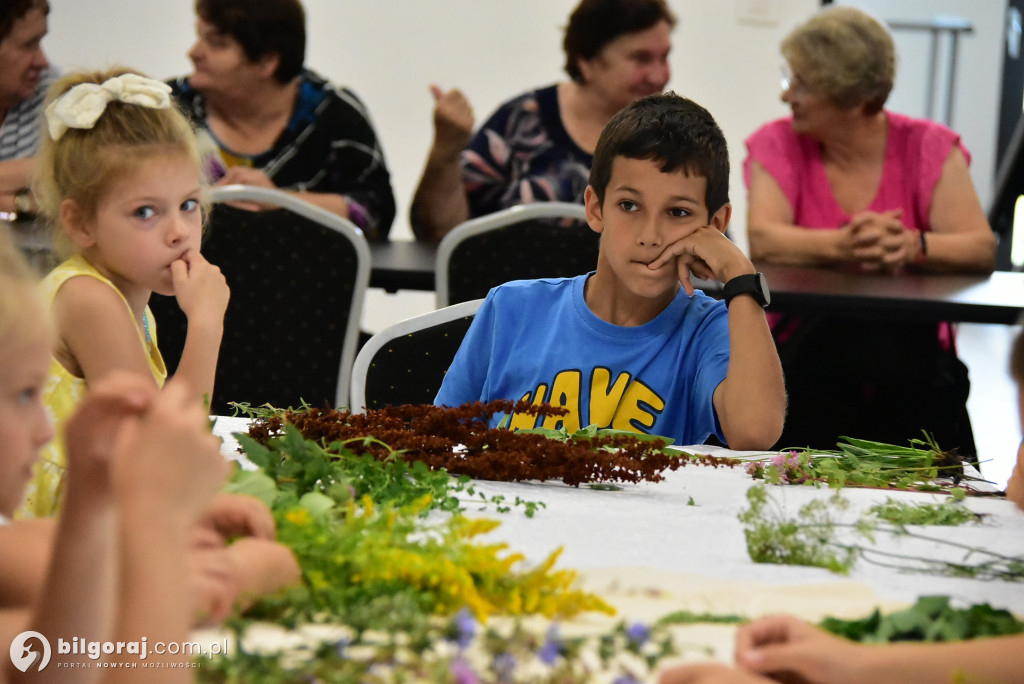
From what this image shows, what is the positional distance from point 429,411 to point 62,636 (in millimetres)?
606

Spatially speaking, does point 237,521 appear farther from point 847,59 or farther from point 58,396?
point 847,59

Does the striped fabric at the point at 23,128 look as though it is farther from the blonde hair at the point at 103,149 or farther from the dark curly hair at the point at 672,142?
the dark curly hair at the point at 672,142

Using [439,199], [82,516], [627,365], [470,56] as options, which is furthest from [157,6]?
[82,516]

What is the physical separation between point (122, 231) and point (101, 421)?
48.1 inches

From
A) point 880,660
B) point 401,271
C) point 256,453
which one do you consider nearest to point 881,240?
point 401,271

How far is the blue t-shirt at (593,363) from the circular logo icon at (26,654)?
1.00 meters

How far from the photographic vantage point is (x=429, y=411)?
1301mm

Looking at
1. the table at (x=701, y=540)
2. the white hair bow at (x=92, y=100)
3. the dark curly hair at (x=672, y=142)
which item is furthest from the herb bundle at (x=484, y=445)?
the white hair bow at (x=92, y=100)

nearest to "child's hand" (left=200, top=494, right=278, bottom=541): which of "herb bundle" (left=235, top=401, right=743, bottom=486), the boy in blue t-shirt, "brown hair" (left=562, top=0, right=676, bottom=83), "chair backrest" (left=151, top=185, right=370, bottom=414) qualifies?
"herb bundle" (left=235, top=401, right=743, bottom=486)

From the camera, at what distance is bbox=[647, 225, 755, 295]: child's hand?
5.58 feet

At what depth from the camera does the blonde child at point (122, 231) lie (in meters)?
1.70

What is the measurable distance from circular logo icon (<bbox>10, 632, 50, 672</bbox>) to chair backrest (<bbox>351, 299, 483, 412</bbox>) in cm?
104

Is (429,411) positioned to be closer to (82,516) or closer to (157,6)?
(82,516)

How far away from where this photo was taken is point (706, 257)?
5.61ft
